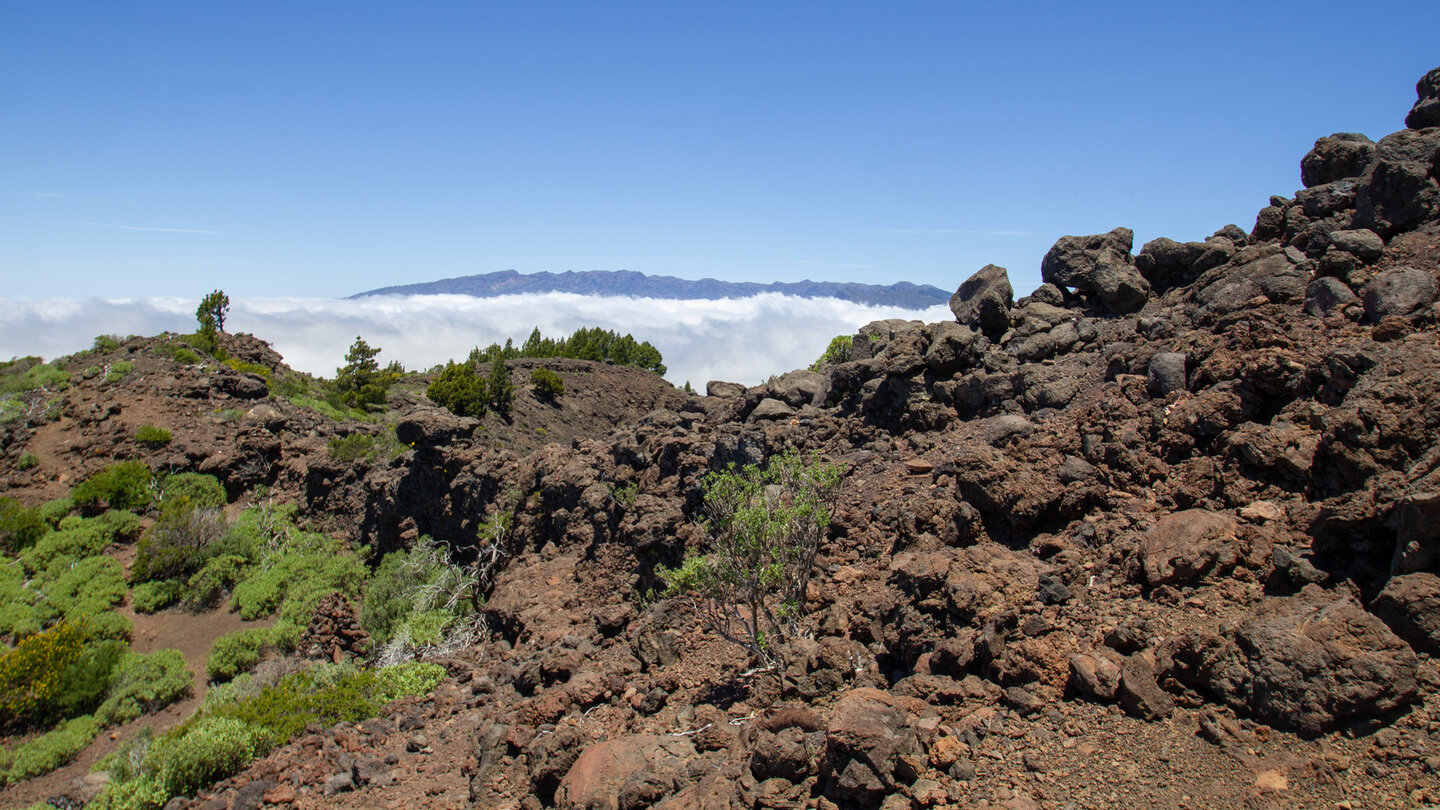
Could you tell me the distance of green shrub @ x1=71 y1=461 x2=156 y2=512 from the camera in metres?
20.3

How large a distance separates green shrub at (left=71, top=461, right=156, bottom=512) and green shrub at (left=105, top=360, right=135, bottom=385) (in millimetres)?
5629

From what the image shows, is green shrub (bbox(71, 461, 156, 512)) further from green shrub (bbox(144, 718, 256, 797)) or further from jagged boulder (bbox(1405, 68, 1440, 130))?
jagged boulder (bbox(1405, 68, 1440, 130))

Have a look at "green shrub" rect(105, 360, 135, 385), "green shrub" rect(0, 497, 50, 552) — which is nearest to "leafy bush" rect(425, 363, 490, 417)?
"green shrub" rect(105, 360, 135, 385)

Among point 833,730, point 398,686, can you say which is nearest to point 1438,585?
point 833,730

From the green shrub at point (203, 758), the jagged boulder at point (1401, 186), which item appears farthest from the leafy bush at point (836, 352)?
the green shrub at point (203, 758)

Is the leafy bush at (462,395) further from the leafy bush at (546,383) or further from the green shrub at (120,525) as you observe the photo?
the green shrub at (120,525)

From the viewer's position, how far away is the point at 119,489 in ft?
67.4

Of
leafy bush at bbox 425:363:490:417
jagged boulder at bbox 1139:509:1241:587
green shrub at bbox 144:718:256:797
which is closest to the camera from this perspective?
jagged boulder at bbox 1139:509:1241:587

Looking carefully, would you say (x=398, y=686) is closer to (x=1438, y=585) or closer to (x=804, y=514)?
(x=804, y=514)

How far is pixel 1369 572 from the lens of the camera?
5449 millimetres

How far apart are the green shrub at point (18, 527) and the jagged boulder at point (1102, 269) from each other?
925 inches

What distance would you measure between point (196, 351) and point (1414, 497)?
33.2 meters

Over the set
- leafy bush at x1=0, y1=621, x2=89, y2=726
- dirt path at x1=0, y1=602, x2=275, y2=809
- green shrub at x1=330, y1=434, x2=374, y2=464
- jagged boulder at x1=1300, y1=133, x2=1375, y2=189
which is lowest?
dirt path at x1=0, y1=602, x2=275, y2=809

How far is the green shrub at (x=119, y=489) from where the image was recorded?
66.5 ft
